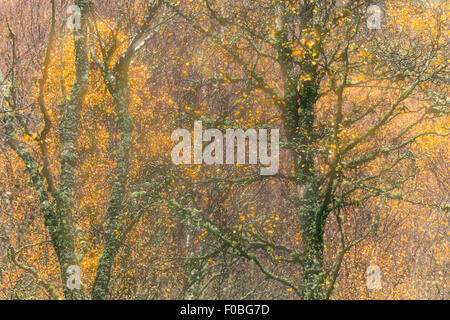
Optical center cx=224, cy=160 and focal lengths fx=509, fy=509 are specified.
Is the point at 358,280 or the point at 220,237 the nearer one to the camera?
the point at 220,237

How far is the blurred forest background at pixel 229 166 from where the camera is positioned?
10180mm

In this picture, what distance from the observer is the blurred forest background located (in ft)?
33.4

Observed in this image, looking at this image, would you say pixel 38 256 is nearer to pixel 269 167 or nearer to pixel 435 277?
pixel 269 167

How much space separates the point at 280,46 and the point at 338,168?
15.4 feet

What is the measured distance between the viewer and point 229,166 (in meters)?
16.8

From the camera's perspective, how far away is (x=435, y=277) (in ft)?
72.0

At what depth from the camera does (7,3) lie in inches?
1367

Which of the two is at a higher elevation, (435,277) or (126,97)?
(126,97)

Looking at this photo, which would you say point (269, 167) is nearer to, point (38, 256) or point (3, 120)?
point (3, 120)

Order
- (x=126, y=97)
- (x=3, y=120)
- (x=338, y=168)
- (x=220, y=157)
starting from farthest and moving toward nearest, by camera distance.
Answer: (x=220, y=157) < (x=126, y=97) < (x=338, y=168) < (x=3, y=120)
